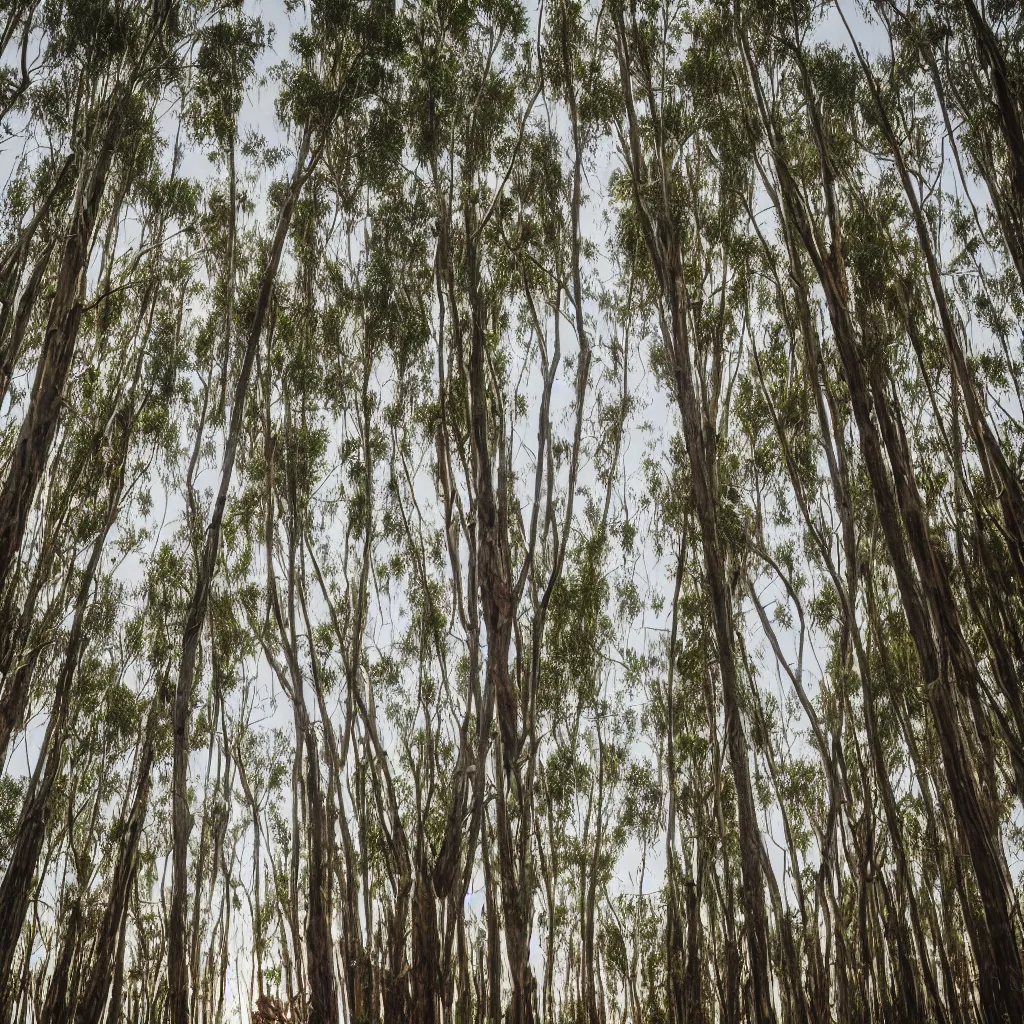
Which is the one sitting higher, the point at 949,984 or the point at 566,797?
the point at 566,797

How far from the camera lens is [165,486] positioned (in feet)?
37.4

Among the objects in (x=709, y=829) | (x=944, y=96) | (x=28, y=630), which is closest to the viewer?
(x=944, y=96)

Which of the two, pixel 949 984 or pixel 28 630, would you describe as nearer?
pixel 28 630

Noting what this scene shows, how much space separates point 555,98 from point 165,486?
683 centimetres

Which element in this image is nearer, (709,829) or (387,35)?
(387,35)

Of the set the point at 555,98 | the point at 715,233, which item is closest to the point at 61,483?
the point at 555,98

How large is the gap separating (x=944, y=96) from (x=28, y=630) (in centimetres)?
976

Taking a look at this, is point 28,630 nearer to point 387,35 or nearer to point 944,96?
point 387,35

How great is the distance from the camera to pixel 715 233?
10281mm

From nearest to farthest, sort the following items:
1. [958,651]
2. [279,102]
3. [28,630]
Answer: [958,651] → [28,630] → [279,102]

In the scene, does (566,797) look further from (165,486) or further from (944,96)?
(944,96)

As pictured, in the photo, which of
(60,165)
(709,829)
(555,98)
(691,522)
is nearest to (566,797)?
(709,829)

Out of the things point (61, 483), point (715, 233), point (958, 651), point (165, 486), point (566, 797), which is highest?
point (715, 233)

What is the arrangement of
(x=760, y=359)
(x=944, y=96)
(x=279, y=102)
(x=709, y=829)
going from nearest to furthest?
(x=944, y=96)
(x=279, y=102)
(x=760, y=359)
(x=709, y=829)
